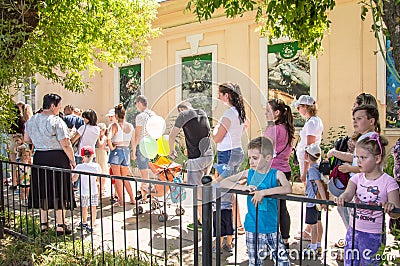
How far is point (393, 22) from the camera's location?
2191 mm

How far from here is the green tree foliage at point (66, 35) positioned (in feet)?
14.2

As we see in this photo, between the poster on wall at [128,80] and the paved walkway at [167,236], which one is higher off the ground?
the poster on wall at [128,80]

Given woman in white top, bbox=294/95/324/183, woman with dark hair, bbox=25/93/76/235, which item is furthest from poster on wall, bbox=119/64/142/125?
woman in white top, bbox=294/95/324/183

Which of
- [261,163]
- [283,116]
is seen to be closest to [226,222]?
[283,116]

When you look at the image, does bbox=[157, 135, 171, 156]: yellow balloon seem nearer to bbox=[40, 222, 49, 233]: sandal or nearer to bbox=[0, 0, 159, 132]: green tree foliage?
bbox=[0, 0, 159, 132]: green tree foliage

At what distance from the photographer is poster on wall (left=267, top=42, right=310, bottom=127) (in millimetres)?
9055

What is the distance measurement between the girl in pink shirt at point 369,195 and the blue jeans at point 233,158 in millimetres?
784

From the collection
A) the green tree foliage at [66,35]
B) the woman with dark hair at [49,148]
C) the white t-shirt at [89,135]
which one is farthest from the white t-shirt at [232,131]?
the white t-shirt at [89,135]

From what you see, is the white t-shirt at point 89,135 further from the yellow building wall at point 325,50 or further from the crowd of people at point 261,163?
the yellow building wall at point 325,50

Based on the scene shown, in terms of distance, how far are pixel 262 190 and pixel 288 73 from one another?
21.7 ft

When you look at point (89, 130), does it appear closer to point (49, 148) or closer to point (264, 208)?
point (49, 148)

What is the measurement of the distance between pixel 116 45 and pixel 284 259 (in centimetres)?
444

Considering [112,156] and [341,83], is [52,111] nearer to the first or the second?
[112,156]

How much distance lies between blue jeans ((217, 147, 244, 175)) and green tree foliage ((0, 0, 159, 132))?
7.93 ft
